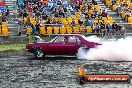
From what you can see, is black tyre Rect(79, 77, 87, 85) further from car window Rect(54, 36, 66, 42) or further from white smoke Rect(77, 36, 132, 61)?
car window Rect(54, 36, 66, 42)

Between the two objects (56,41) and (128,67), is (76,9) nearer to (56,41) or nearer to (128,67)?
(56,41)

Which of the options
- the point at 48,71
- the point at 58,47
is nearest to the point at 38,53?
the point at 58,47

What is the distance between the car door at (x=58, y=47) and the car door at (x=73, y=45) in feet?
0.80

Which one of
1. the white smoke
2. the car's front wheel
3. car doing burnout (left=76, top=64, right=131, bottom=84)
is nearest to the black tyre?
car doing burnout (left=76, top=64, right=131, bottom=84)

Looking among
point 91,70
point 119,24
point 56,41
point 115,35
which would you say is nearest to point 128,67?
point 91,70

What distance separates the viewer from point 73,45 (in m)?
33.9

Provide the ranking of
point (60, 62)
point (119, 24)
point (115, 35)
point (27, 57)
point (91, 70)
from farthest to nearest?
point (119, 24)
point (115, 35)
point (27, 57)
point (60, 62)
point (91, 70)

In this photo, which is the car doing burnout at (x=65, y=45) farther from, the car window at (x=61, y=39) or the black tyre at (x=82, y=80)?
the black tyre at (x=82, y=80)

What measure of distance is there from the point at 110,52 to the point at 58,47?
318cm

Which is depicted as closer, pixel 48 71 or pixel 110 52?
pixel 48 71

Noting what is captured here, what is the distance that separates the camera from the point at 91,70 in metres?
28.6

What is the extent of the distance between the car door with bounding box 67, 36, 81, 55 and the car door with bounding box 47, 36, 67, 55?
24 cm

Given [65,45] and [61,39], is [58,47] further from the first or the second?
[61,39]

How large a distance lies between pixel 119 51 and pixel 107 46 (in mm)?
868
